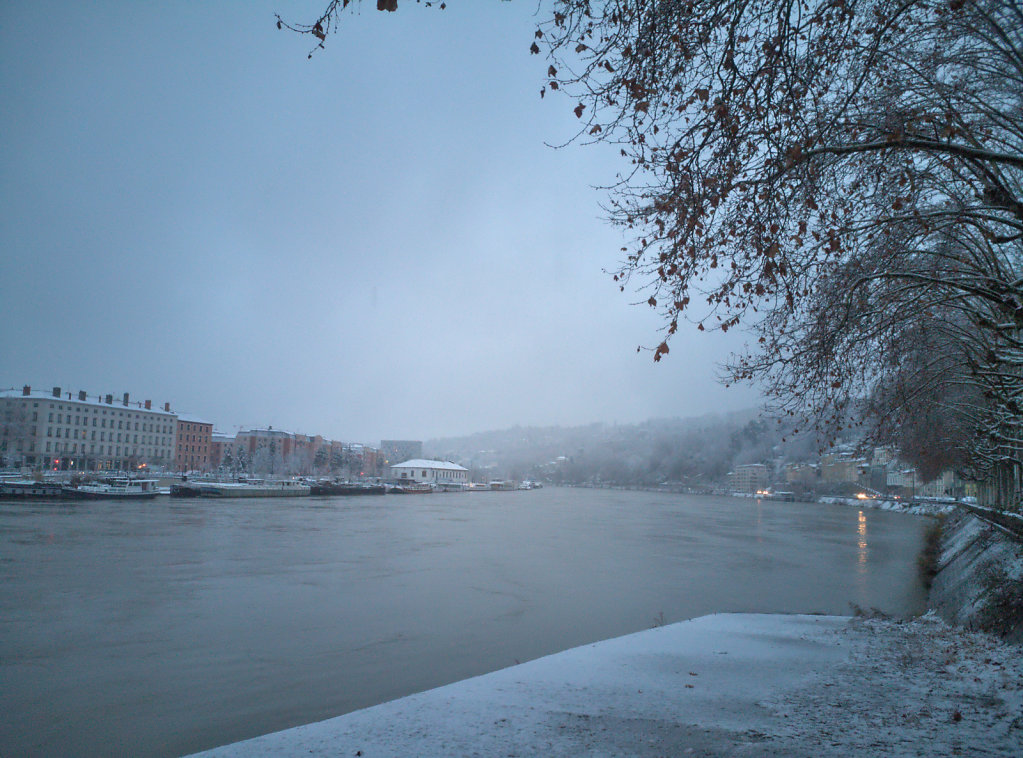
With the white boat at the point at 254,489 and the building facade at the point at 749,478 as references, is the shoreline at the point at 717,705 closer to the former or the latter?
the white boat at the point at 254,489

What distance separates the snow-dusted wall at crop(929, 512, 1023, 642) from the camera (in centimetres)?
728

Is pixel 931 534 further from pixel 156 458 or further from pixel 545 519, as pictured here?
pixel 156 458

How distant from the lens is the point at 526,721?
4.46m

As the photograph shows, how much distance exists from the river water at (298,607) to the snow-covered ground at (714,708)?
9.40 ft

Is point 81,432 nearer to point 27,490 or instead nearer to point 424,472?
point 27,490

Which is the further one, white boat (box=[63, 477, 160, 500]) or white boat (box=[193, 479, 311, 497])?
white boat (box=[193, 479, 311, 497])

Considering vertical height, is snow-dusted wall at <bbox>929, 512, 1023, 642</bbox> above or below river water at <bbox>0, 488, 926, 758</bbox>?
above

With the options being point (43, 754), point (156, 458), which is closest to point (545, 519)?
point (43, 754)

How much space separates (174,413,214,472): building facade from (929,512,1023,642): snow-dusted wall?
89.1m

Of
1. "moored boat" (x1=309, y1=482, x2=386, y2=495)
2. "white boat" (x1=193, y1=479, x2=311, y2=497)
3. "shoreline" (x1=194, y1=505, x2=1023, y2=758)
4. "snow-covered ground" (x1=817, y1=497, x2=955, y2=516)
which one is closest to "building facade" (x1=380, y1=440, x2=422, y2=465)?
"moored boat" (x1=309, y1=482, x2=386, y2=495)

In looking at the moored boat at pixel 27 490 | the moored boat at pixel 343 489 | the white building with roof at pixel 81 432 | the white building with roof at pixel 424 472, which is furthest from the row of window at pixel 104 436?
the white building with roof at pixel 424 472

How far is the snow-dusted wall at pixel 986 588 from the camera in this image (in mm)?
7277

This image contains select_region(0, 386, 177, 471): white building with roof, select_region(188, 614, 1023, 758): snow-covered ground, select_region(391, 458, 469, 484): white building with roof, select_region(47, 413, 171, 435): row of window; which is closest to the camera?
select_region(188, 614, 1023, 758): snow-covered ground

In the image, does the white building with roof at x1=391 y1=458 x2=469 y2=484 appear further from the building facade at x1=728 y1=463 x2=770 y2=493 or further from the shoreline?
the shoreline
